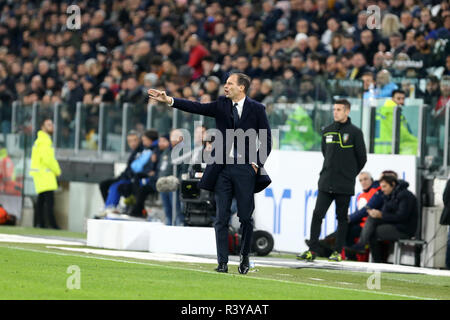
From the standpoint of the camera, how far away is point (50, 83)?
2842 cm

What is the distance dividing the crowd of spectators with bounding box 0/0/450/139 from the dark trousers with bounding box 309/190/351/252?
2374mm

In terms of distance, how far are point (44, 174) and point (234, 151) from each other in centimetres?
1158

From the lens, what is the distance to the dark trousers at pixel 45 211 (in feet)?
76.7

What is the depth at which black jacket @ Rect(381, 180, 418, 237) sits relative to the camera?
16719 millimetres

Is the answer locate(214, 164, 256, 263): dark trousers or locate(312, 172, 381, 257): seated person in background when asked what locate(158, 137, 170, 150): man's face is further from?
locate(214, 164, 256, 263): dark trousers

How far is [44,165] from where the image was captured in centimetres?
2333

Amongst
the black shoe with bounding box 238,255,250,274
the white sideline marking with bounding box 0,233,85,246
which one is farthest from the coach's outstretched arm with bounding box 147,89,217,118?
the white sideline marking with bounding box 0,233,85,246

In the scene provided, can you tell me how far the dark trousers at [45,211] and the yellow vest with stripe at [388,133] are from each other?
8.05m

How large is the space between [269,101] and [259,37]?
4810 mm

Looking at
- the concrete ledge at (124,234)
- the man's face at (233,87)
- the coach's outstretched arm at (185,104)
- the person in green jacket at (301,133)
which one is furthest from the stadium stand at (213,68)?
the coach's outstretched arm at (185,104)

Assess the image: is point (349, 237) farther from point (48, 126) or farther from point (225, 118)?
point (48, 126)

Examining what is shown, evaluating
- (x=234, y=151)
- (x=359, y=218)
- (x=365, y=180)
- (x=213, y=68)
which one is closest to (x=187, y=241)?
(x=359, y=218)
